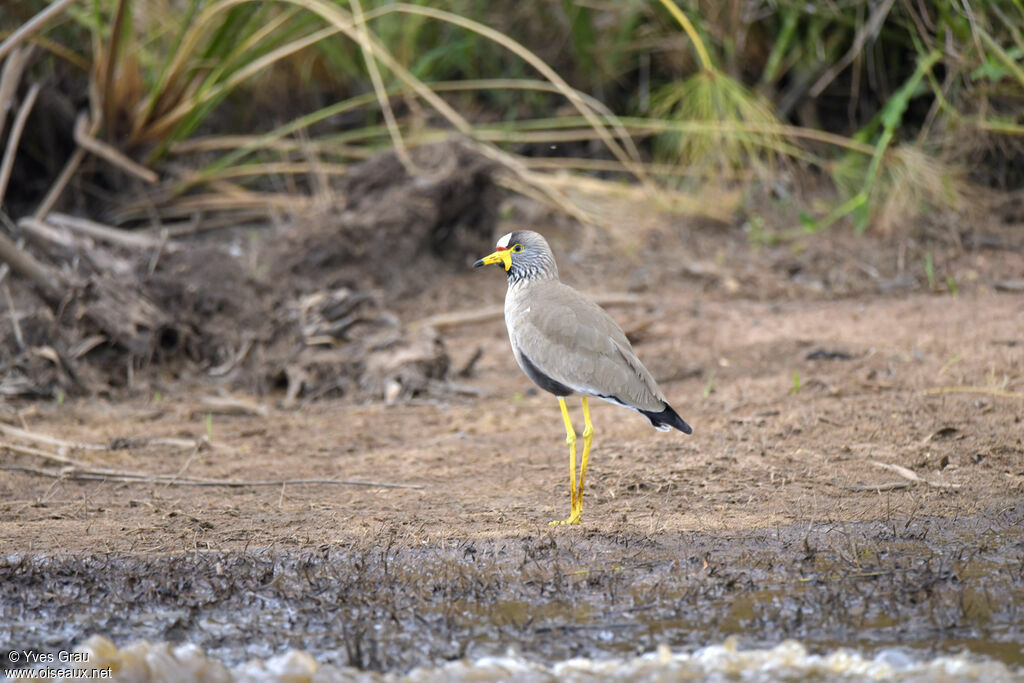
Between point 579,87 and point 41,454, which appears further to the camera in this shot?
point 579,87

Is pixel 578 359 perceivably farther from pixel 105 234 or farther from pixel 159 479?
pixel 105 234

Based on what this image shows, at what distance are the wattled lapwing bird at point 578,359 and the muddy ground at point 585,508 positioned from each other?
1.25 ft

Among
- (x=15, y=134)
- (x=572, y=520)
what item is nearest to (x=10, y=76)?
(x=15, y=134)

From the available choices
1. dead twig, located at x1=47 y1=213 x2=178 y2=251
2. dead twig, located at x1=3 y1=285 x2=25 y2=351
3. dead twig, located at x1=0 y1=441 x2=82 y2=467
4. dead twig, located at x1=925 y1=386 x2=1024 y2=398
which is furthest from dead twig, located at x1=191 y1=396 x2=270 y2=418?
dead twig, located at x1=925 y1=386 x2=1024 y2=398

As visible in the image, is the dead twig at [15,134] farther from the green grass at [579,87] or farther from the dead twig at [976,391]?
the dead twig at [976,391]

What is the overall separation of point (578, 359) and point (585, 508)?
0.64m

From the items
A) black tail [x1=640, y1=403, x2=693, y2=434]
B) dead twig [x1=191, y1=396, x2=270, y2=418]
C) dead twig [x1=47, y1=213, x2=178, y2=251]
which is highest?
dead twig [x1=47, y1=213, x2=178, y2=251]

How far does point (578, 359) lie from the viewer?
4227 millimetres

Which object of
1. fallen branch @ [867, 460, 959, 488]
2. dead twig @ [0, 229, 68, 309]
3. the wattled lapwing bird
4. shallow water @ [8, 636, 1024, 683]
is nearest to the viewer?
shallow water @ [8, 636, 1024, 683]

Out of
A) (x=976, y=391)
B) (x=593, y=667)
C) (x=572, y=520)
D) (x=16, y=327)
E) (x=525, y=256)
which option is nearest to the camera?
(x=593, y=667)

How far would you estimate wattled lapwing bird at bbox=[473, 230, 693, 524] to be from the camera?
13.8 feet

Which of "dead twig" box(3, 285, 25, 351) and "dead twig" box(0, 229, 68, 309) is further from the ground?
"dead twig" box(0, 229, 68, 309)

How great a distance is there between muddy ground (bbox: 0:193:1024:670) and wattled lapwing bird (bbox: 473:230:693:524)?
0.38 meters

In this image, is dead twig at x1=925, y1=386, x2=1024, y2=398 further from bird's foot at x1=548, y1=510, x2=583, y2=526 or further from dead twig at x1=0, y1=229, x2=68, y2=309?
dead twig at x1=0, y1=229, x2=68, y2=309
